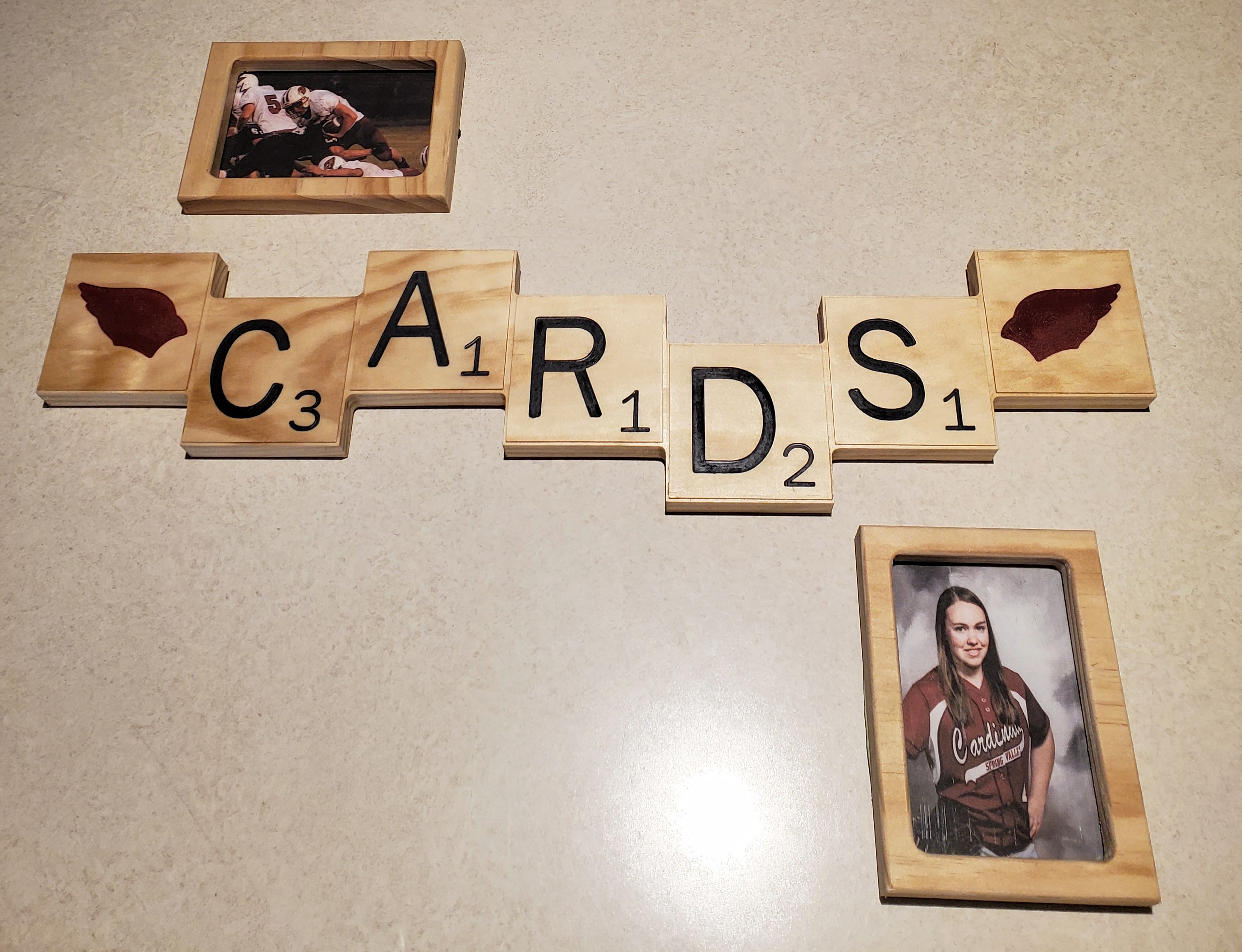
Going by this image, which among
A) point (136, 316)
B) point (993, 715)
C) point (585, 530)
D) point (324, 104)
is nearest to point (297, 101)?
point (324, 104)

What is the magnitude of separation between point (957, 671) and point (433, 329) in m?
0.74

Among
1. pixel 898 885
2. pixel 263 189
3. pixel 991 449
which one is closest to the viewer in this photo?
pixel 898 885

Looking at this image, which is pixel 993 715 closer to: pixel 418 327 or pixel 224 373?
pixel 418 327

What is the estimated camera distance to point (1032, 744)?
918 mm

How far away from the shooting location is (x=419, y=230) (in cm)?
116

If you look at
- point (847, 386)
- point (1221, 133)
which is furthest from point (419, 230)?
point (1221, 133)

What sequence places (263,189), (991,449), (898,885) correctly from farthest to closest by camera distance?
(263,189) → (991,449) → (898,885)

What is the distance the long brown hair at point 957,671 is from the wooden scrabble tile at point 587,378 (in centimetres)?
37

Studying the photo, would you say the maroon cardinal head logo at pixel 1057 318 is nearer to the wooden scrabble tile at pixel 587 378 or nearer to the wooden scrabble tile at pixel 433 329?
the wooden scrabble tile at pixel 587 378

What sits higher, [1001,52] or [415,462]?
[1001,52]

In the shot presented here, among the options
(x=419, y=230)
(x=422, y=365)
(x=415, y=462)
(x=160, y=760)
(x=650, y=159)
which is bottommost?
(x=160, y=760)

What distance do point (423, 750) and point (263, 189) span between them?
0.77 m

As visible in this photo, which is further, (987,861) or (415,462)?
(415,462)

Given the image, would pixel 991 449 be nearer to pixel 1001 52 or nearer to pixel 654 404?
pixel 654 404
